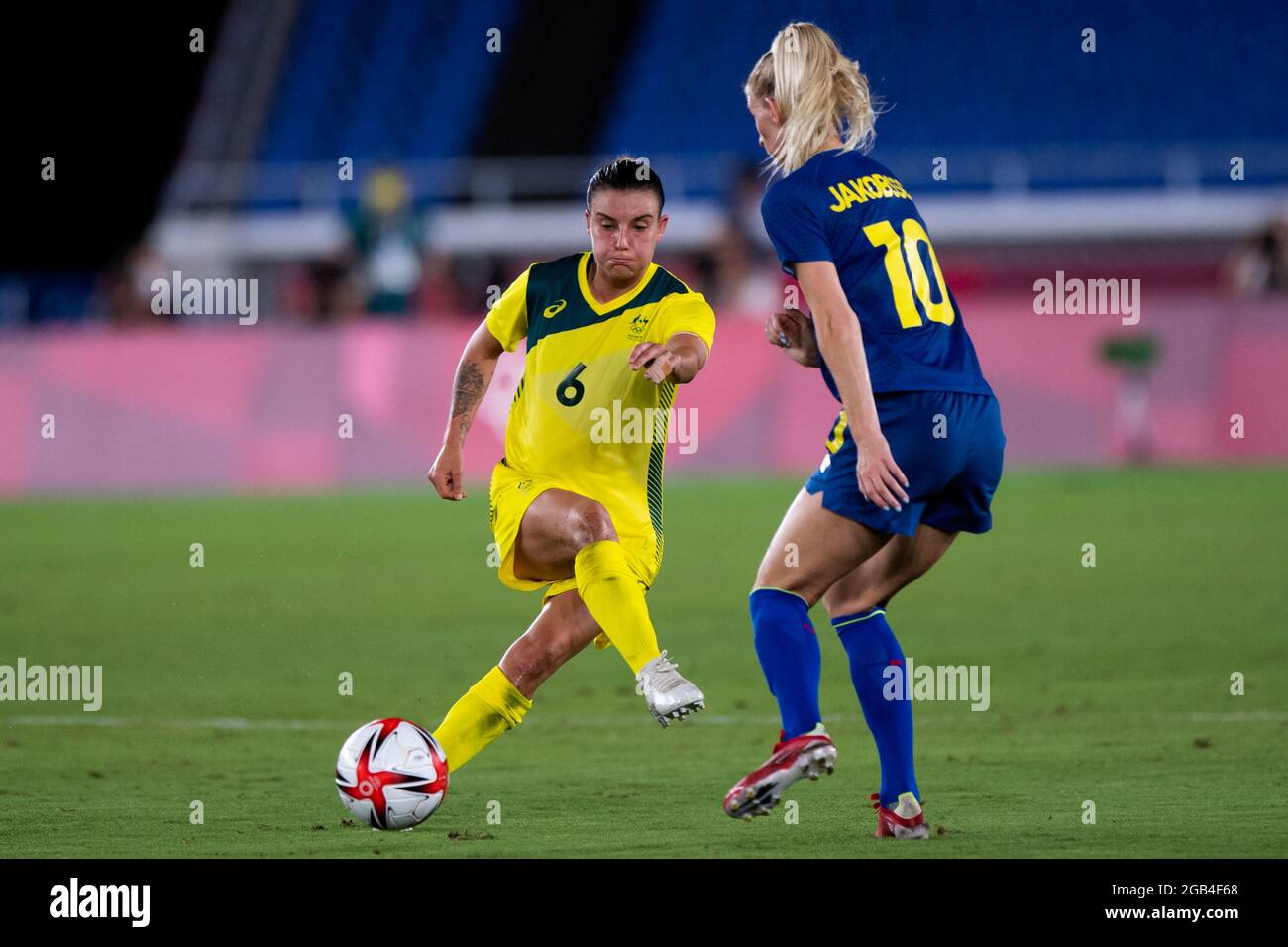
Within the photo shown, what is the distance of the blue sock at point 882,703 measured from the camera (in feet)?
20.1

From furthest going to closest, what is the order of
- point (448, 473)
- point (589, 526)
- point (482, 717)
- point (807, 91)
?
point (448, 473) < point (482, 717) < point (589, 526) < point (807, 91)

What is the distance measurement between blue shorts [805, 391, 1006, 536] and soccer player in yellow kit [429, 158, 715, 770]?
0.78 m

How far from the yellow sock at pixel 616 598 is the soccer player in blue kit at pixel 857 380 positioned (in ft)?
1.21

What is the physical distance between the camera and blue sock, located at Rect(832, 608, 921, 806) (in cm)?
614

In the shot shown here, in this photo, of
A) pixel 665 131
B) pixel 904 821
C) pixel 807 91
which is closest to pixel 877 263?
pixel 807 91

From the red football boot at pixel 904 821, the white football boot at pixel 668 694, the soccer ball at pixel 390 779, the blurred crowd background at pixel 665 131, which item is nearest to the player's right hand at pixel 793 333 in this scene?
the white football boot at pixel 668 694

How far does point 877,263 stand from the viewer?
19.7 ft

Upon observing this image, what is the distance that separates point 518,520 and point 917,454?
144 cm

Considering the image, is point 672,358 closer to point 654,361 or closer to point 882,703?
point 654,361

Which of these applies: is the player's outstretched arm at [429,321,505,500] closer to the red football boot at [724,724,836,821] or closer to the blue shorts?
the blue shorts

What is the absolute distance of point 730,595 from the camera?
12.8 m

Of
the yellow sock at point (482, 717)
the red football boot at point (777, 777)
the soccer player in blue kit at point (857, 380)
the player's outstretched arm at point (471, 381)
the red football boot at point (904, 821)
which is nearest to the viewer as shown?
the red football boot at point (777, 777)

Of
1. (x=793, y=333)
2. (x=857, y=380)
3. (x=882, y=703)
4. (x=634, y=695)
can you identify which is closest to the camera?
(x=857, y=380)

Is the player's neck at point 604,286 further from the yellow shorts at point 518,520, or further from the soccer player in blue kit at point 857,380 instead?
the soccer player in blue kit at point 857,380
